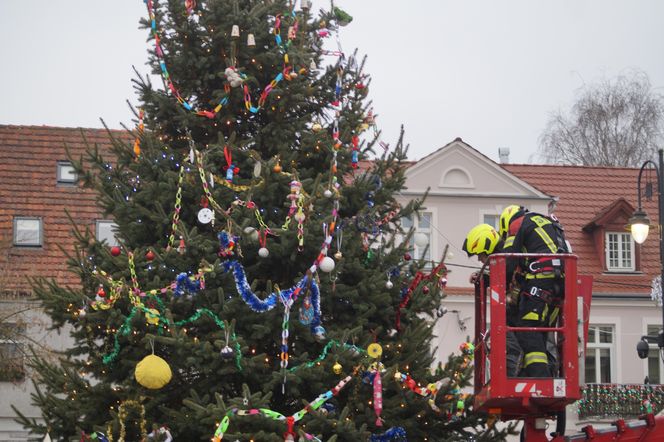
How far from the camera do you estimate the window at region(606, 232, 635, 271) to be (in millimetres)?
35469

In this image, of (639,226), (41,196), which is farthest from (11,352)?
(639,226)

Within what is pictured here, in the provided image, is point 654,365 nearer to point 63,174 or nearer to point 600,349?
point 600,349

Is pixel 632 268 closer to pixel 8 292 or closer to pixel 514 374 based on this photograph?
pixel 8 292

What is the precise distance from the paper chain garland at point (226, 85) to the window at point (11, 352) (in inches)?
470

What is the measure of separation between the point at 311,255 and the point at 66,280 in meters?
17.9

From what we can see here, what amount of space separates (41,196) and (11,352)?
5113mm

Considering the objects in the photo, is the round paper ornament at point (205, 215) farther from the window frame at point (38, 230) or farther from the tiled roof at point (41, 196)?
the window frame at point (38, 230)

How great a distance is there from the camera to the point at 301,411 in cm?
1245

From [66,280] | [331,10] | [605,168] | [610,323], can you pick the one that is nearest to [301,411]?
[331,10]

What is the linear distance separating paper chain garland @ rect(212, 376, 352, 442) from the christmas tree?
0.5 inches

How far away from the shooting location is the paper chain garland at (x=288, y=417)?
39.3 feet

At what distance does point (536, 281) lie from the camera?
453 inches

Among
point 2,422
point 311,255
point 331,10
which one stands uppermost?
point 331,10

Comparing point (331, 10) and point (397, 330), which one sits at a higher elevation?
point (331, 10)
